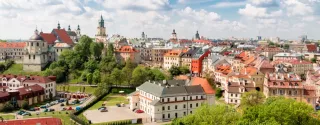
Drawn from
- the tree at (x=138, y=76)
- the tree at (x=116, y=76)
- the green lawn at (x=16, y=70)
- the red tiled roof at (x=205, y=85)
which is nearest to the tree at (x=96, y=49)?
the green lawn at (x=16, y=70)

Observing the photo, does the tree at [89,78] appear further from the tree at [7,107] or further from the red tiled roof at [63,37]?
the red tiled roof at [63,37]

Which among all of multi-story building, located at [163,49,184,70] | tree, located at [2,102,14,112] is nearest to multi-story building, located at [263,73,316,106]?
multi-story building, located at [163,49,184,70]

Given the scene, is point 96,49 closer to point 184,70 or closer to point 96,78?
point 96,78

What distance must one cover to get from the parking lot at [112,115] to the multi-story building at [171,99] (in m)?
2.61

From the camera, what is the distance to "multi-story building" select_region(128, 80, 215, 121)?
51844 millimetres

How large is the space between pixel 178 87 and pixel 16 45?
76629 mm

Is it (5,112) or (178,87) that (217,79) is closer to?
(178,87)

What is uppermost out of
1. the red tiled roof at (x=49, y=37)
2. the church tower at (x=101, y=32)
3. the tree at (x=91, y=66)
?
the church tower at (x=101, y=32)

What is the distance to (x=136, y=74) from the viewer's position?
72.8 metres

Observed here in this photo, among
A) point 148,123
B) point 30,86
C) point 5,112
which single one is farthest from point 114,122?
point 30,86

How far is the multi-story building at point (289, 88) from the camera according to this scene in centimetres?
5753

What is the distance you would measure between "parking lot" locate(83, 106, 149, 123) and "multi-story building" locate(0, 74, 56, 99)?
19183mm

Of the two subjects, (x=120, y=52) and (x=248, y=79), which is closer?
(x=248, y=79)

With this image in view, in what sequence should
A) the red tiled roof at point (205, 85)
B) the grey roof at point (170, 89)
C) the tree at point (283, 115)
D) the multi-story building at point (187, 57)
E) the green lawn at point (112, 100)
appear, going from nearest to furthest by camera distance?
the tree at point (283, 115)
the grey roof at point (170, 89)
the red tiled roof at point (205, 85)
the green lawn at point (112, 100)
the multi-story building at point (187, 57)
